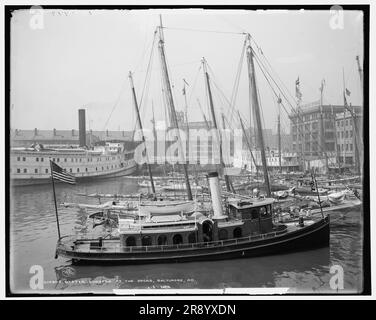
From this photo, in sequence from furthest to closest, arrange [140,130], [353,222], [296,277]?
[140,130], [353,222], [296,277]

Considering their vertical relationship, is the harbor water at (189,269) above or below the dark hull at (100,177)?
below

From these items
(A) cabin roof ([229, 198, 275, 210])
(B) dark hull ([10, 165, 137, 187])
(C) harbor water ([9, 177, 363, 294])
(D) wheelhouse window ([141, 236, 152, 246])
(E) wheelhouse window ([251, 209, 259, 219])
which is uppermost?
(B) dark hull ([10, 165, 137, 187])

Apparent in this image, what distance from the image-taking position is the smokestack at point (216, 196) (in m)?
6.73

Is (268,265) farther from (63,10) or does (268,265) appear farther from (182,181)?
(63,10)

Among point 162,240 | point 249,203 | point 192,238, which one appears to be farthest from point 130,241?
point 249,203

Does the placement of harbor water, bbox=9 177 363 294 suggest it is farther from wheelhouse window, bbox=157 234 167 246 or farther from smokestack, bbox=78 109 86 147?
smokestack, bbox=78 109 86 147

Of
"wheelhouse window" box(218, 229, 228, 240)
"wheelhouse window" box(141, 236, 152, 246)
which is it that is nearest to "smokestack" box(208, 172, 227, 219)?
"wheelhouse window" box(218, 229, 228, 240)

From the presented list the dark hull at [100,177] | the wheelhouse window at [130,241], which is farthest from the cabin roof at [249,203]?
the dark hull at [100,177]

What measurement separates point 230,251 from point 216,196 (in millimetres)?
934

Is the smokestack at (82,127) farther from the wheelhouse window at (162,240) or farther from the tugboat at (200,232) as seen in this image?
the wheelhouse window at (162,240)

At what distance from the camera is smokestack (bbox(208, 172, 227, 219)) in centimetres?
673
